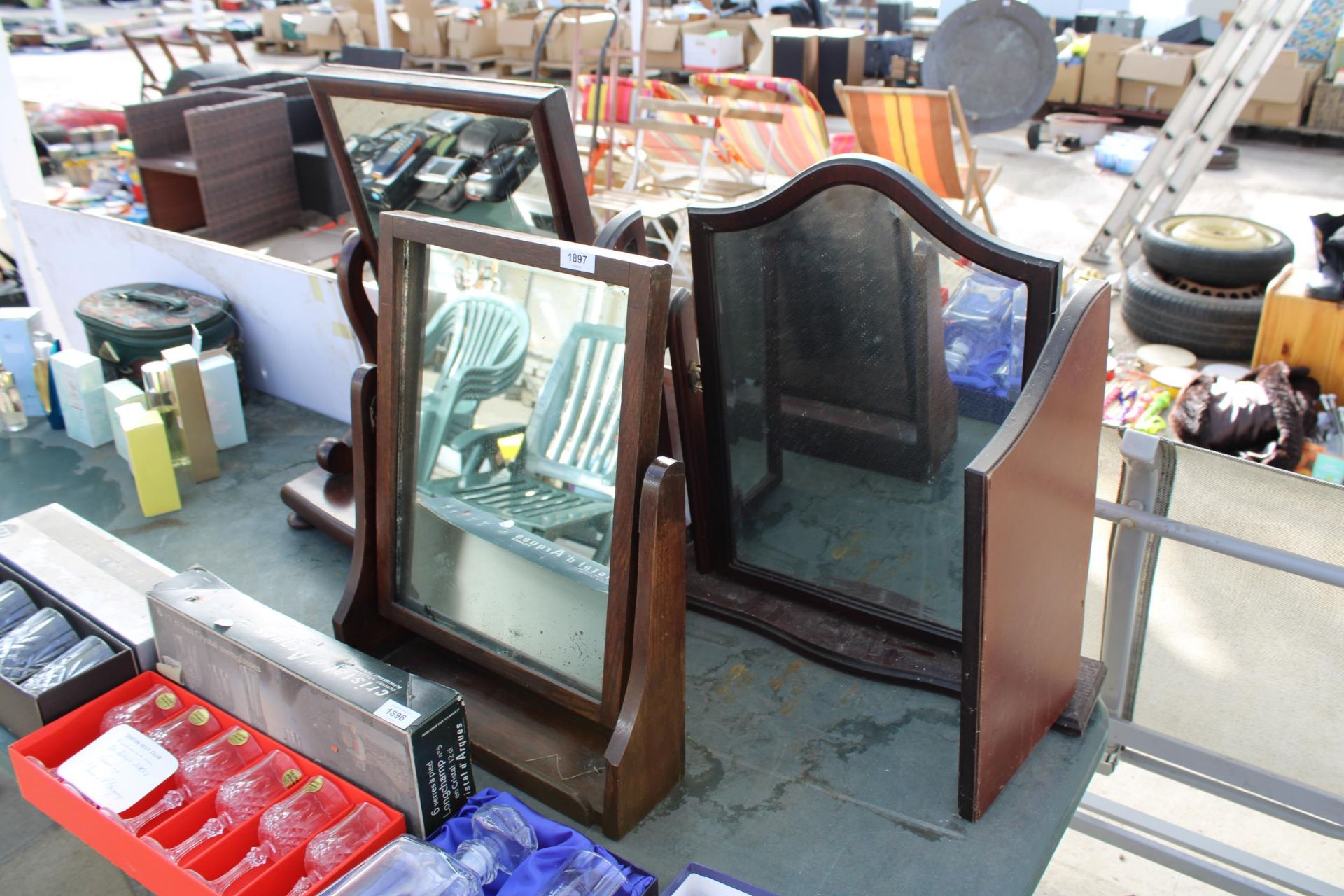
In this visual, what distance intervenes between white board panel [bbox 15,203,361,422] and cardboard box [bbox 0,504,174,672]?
0.55m

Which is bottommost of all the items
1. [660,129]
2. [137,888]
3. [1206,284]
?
[1206,284]

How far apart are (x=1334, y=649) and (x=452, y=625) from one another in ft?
4.09

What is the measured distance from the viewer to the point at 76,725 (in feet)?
3.73

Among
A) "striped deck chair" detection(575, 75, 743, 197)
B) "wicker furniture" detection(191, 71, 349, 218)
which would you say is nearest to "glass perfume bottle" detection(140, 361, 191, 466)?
"wicker furniture" detection(191, 71, 349, 218)

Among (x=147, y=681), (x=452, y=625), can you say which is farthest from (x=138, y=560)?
(x=452, y=625)

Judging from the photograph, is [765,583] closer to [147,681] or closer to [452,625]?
[452,625]

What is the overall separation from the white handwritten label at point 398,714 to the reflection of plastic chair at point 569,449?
25 centimetres

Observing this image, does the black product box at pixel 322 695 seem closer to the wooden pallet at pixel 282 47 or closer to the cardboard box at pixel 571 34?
the cardboard box at pixel 571 34

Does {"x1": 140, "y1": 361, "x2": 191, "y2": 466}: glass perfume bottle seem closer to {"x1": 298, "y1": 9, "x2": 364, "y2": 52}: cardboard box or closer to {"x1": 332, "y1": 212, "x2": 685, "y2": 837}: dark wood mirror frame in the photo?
{"x1": 332, "y1": 212, "x2": 685, "y2": 837}: dark wood mirror frame

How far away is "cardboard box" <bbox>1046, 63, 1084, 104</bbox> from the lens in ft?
25.3

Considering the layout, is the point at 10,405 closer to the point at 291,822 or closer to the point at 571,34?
the point at 291,822

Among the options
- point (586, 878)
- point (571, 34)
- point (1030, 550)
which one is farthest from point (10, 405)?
point (571, 34)

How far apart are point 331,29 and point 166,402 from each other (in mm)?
9919

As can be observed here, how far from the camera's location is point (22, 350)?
1.90 metres
